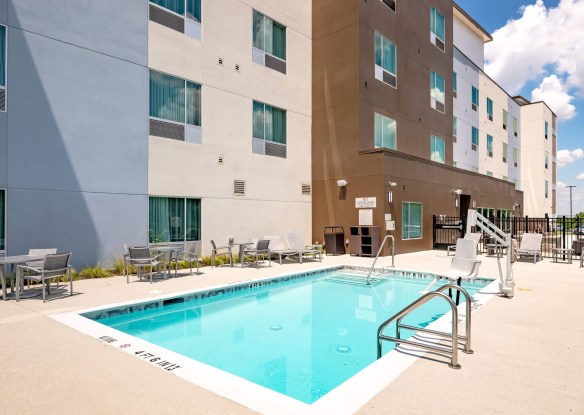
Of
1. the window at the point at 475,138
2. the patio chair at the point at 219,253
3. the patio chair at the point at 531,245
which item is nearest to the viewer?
the patio chair at the point at 219,253

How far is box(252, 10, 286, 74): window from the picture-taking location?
14.2 m

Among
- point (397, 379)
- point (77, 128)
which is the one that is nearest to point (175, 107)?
point (77, 128)

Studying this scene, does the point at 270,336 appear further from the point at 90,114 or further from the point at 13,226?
the point at 90,114

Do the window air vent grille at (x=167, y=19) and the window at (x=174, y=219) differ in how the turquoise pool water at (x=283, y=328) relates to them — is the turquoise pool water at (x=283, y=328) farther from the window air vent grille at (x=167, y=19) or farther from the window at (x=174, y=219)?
the window air vent grille at (x=167, y=19)

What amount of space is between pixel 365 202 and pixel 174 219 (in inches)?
285

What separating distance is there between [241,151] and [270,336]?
28.6ft

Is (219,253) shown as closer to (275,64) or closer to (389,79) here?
(275,64)

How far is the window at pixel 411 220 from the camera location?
1551cm

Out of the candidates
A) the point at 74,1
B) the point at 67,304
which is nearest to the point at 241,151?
the point at 74,1

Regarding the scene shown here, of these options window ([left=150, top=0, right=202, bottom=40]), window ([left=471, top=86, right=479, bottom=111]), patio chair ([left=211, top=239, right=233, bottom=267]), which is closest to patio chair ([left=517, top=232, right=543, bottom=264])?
patio chair ([left=211, top=239, right=233, bottom=267])

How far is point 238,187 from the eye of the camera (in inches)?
522

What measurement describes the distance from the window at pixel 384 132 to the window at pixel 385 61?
1.73m

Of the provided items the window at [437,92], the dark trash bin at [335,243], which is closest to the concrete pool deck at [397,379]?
the dark trash bin at [335,243]

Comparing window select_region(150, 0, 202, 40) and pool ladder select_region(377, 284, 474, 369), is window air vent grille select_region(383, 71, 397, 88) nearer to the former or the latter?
window select_region(150, 0, 202, 40)
